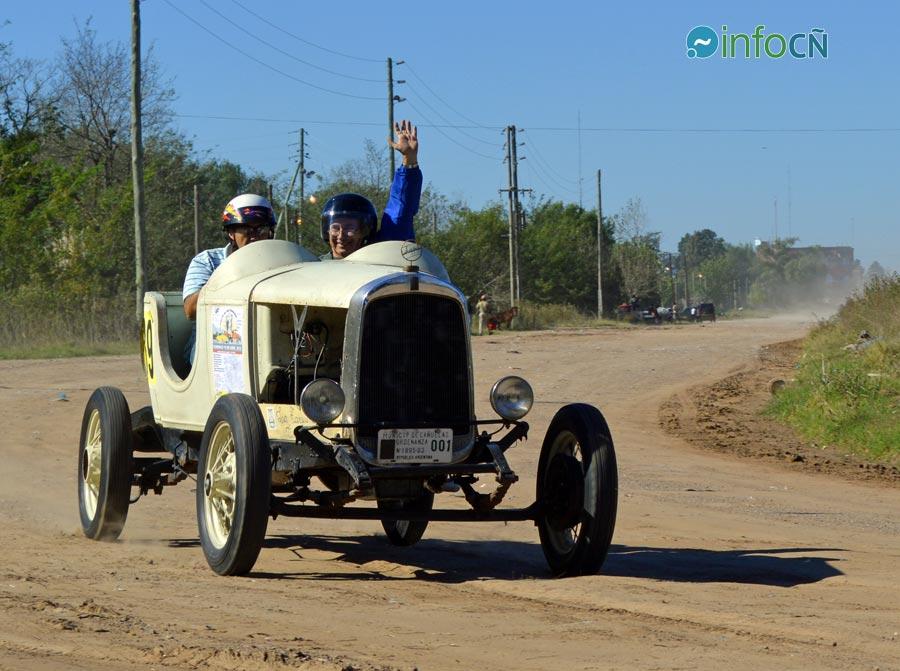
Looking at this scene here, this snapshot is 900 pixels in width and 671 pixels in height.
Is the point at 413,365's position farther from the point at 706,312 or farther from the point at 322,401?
the point at 706,312

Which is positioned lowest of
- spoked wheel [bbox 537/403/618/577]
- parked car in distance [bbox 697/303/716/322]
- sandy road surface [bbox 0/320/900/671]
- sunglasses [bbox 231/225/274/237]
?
sandy road surface [bbox 0/320/900/671]

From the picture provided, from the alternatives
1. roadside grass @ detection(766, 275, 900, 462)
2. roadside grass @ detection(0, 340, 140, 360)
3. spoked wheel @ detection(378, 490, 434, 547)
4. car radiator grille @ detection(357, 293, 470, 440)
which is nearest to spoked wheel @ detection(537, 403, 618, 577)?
car radiator grille @ detection(357, 293, 470, 440)

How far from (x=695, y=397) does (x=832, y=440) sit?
6.82 meters

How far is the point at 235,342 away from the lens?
855 cm

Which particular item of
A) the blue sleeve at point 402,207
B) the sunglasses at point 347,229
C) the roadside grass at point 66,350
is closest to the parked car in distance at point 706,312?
the roadside grass at point 66,350

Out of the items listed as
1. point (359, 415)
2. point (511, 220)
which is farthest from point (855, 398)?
point (511, 220)

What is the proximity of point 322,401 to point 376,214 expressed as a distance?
6.53 feet

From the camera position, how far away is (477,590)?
7.61m

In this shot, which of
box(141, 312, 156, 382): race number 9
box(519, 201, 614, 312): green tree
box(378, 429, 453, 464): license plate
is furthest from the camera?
box(519, 201, 614, 312): green tree

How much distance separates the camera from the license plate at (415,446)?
25.4 feet

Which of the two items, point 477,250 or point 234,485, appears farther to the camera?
point 477,250

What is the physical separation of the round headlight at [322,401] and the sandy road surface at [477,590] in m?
0.93

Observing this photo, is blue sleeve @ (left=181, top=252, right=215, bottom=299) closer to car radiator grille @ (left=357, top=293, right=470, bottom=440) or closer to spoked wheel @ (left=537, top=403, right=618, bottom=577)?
car radiator grille @ (left=357, top=293, right=470, bottom=440)

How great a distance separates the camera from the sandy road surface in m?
5.80
